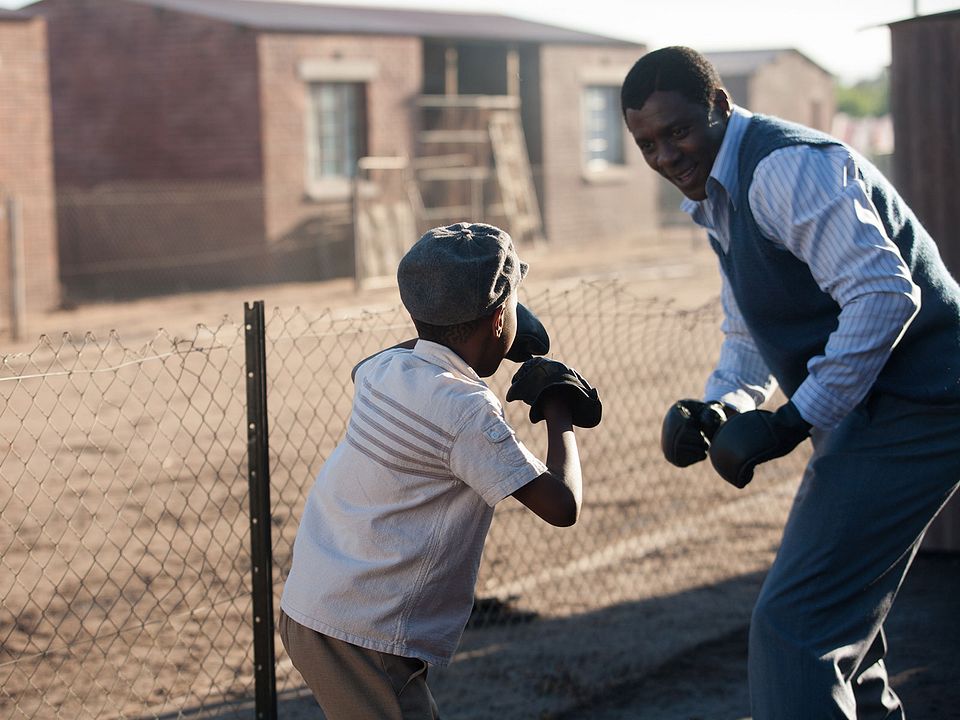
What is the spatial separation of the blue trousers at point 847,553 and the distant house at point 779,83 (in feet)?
89.5

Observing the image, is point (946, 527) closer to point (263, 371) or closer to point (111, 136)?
point (263, 371)

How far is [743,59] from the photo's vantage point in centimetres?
3155

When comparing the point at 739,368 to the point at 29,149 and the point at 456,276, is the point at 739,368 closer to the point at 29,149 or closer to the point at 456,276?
the point at 456,276

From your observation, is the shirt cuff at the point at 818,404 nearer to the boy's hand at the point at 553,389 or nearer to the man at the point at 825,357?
the man at the point at 825,357

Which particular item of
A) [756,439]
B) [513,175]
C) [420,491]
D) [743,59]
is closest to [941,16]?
[756,439]

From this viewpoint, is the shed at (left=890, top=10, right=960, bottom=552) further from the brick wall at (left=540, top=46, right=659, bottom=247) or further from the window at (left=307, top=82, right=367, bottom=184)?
the brick wall at (left=540, top=46, right=659, bottom=247)

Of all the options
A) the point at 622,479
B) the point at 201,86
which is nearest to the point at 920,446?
the point at 622,479

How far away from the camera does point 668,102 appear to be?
10.3ft

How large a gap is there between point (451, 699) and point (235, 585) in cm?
139

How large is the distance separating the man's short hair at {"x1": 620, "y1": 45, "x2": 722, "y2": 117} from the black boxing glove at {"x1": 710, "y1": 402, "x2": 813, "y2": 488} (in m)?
0.79

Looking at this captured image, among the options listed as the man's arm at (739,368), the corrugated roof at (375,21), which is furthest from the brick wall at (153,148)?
the man's arm at (739,368)

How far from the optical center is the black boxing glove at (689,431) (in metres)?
3.28

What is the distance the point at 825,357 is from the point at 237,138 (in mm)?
16447

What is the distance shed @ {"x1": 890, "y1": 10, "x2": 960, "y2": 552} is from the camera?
17.1ft
